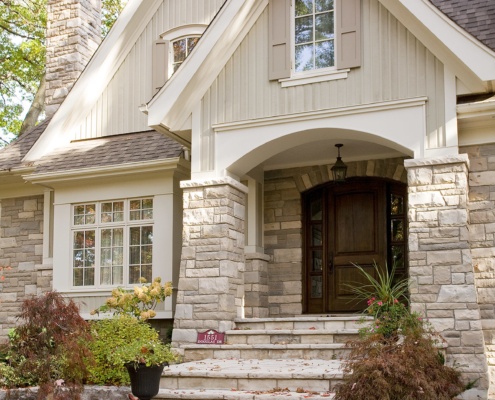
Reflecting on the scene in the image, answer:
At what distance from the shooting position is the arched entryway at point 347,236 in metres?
11.6

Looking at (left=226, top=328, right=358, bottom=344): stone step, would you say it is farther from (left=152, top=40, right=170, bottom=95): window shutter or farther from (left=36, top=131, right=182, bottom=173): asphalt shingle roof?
(left=152, top=40, right=170, bottom=95): window shutter

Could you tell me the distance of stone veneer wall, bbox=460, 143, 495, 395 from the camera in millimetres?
9195

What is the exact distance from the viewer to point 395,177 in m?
11.3

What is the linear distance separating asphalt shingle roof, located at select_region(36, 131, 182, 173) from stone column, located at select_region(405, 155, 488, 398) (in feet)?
13.8

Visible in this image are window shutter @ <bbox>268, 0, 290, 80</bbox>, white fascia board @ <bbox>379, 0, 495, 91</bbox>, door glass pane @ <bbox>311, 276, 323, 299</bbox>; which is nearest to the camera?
white fascia board @ <bbox>379, 0, 495, 91</bbox>

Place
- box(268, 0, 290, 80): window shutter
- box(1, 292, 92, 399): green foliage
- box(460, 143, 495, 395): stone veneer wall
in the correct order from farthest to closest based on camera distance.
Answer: box(268, 0, 290, 80): window shutter < box(460, 143, 495, 395): stone veneer wall < box(1, 292, 92, 399): green foliage

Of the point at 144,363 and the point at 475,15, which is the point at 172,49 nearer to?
the point at 475,15

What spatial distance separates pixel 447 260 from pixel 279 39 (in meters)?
3.81

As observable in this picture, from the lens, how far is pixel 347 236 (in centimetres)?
1187

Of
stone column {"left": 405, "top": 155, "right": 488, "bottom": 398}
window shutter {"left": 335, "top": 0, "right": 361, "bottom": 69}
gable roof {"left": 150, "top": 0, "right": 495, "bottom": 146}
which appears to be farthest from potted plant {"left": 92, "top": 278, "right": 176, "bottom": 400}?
window shutter {"left": 335, "top": 0, "right": 361, "bottom": 69}

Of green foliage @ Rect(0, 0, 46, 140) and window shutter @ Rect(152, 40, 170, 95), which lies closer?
window shutter @ Rect(152, 40, 170, 95)

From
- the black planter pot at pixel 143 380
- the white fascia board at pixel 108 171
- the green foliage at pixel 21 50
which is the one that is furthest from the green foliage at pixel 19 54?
the black planter pot at pixel 143 380

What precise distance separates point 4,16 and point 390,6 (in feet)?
54.9

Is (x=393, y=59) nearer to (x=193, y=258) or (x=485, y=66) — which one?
(x=485, y=66)
